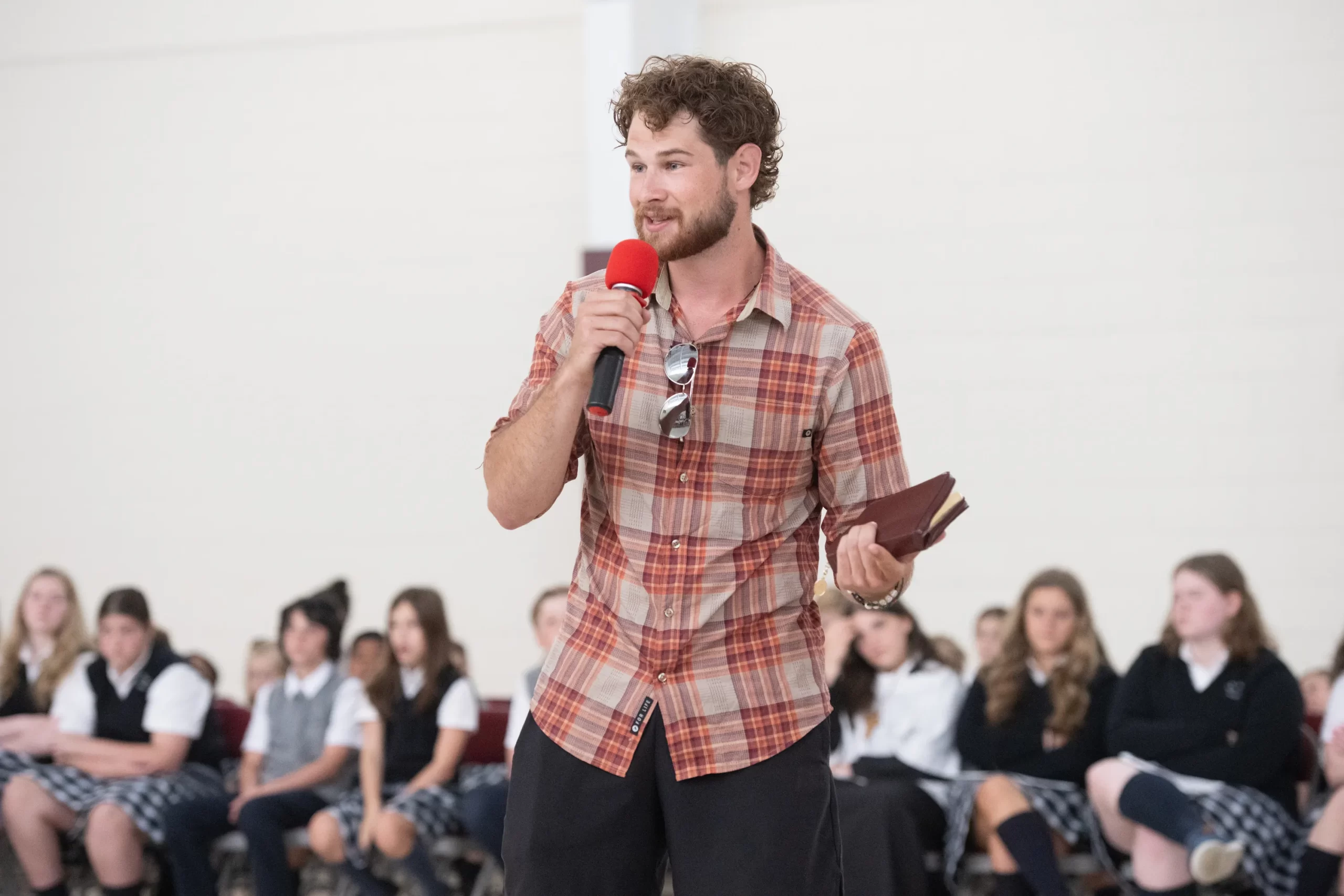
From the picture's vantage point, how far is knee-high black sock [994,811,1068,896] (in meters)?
3.94

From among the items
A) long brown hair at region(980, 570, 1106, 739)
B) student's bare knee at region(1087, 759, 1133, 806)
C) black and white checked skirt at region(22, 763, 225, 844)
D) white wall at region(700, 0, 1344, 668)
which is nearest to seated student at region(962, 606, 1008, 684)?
white wall at region(700, 0, 1344, 668)

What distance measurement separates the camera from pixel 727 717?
1.64 metres

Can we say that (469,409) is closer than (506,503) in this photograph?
No

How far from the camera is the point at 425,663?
4.86 m

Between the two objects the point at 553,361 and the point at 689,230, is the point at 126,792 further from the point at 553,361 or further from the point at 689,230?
the point at 689,230

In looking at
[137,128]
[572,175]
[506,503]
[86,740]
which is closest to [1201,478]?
[572,175]

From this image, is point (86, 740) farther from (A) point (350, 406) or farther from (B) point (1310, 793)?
(B) point (1310, 793)

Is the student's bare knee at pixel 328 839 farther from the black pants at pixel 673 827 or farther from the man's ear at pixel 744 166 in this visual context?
the man's ear at pixel 744 166

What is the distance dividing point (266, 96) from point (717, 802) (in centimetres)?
627

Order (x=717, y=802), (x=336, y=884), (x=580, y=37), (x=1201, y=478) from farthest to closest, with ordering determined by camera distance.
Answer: (x=580, y=37)
(x=1201, y=478)
(x=336, y=884)
(x=717, y=802)

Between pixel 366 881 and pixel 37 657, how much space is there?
180cm

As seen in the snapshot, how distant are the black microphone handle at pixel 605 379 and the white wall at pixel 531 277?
492 centimetres

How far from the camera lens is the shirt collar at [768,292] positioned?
5.64 feet

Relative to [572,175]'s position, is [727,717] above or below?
below
